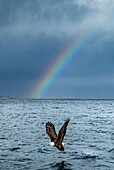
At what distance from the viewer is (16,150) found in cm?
2111

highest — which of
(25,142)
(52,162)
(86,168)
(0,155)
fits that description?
(25,142)

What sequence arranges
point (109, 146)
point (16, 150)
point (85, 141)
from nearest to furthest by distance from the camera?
point (16, 150) → point (109, 146) → point (85, 141)

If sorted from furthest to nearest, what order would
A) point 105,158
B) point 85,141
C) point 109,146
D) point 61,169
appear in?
point 85,141, point 109,146, point 105,158, point 61,169

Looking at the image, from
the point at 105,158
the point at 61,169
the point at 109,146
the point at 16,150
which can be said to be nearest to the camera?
the point at 61,169

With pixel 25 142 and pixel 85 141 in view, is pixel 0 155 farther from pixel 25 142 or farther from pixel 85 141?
pixel 85 141

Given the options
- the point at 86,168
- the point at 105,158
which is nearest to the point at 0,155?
the point at 86,168

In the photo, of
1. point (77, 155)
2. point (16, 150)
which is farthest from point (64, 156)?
point (16, 150)

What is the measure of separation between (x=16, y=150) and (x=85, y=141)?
843 centimetres

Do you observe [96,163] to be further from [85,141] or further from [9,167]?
[85,141]

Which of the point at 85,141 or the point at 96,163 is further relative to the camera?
the point at 85,141

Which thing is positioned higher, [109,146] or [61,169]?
[109,146]

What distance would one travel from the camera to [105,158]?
18.9 meters

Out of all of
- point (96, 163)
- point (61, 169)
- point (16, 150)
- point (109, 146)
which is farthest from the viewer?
point (109, 146)

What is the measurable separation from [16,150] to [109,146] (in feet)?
30.2
